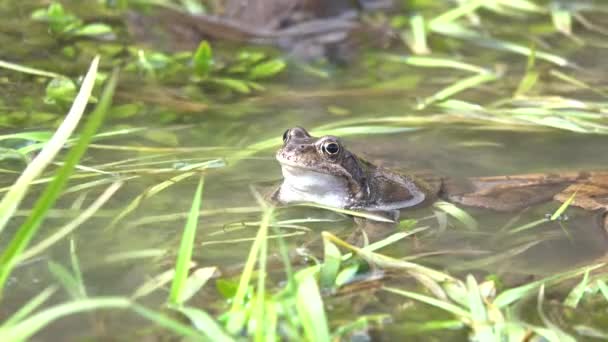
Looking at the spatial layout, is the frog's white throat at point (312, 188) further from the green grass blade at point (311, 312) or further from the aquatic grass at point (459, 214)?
the green grass blade at point (311, 312)

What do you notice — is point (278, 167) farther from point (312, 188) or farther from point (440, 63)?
point (440, 63)

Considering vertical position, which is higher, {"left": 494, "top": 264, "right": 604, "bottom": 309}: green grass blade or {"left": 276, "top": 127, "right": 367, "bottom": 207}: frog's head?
{"left": 276, "top": 127, "right": 367, "bottom": 207}: frog's head

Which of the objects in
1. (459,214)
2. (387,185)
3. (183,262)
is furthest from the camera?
(387,185)

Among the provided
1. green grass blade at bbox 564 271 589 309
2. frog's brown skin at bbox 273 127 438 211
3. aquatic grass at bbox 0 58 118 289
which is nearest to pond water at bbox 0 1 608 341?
frog's brown skin at bbox 273 127 438 211

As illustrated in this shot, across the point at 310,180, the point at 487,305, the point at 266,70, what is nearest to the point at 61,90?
the point at 266,70

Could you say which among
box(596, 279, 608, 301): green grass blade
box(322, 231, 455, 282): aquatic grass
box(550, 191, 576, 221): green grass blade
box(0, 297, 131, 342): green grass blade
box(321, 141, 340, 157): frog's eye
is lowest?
box(0, 297, 131, 342): green grass blade

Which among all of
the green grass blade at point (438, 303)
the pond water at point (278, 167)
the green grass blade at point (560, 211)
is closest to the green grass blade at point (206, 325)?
the pond water at point (278, 167)

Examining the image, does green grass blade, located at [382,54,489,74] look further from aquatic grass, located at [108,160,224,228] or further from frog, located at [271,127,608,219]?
aquatic grass, located at [108,160,224,228]

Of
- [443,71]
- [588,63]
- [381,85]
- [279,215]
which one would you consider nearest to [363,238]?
Answer: [279,215]
